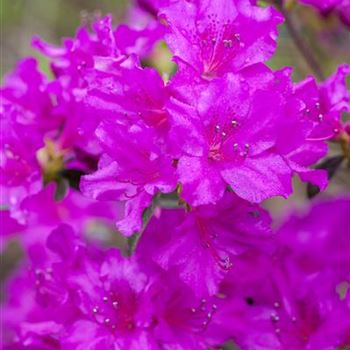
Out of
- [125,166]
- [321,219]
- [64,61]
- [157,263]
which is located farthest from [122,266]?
[321,219]

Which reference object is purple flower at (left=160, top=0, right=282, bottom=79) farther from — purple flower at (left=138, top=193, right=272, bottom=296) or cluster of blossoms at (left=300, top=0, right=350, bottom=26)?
cluster of blossoms at (left=300, top=0, right=350, bottom=26)

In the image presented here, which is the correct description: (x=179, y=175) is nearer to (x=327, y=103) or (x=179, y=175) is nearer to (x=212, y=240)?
(x=212, y=240)

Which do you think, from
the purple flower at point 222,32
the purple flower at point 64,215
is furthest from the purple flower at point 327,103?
the purple flower at point 64,215

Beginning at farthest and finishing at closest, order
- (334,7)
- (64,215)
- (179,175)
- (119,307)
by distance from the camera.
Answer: (64,215) → (334,7) → (119,307) → (179,175)

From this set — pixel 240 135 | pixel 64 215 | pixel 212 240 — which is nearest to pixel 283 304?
pixel 212 240

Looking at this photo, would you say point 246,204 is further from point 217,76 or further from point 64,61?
point 64,61

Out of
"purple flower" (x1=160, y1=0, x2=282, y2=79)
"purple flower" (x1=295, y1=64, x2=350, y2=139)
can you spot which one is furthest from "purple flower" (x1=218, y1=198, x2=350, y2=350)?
"purple flower" (x1=160, y1=0, x2=282, y2=79)

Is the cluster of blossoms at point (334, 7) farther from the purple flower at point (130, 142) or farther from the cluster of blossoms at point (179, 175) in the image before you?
the purple flower at point (130, 142)
